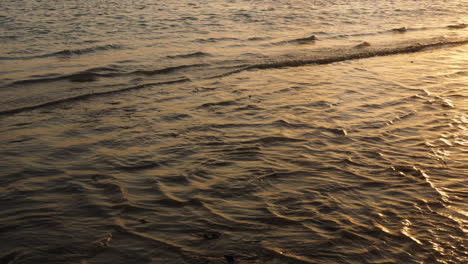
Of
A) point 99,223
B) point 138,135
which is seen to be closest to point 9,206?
point 99,223

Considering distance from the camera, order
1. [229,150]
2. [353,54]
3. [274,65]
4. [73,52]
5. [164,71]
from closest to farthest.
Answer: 1. [229,150]
2. [164,71]
3. [274,65]
4. [73,52]
5. [353,54]

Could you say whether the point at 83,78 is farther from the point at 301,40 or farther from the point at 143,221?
the point at 301,40

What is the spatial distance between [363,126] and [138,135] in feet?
9.84

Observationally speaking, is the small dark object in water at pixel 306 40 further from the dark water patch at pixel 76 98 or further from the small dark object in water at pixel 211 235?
the small dark object in water at pixel 211 235

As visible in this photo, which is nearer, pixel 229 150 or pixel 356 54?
pixel 229 150

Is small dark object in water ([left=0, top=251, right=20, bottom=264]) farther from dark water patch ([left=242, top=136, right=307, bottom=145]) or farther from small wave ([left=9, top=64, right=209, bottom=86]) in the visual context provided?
small wave ([left=9, top=64, right=209, bottom=86])

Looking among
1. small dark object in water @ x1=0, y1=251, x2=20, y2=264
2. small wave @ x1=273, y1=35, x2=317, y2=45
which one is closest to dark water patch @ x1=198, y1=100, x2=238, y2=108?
small dark object in water @ x1=0, y1=251, x2=20, y2=264

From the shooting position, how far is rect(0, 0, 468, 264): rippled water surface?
160 inches

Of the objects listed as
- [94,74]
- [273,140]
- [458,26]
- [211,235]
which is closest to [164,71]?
[94,74]

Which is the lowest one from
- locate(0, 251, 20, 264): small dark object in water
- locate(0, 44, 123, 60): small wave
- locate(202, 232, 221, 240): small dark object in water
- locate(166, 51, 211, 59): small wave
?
locate(202, 232, 221, 240): small dark object in water

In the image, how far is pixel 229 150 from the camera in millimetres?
5965

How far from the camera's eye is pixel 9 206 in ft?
15.0

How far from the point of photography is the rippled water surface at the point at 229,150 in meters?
4.05

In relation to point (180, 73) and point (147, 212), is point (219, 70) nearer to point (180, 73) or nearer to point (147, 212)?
point (180, 73)
